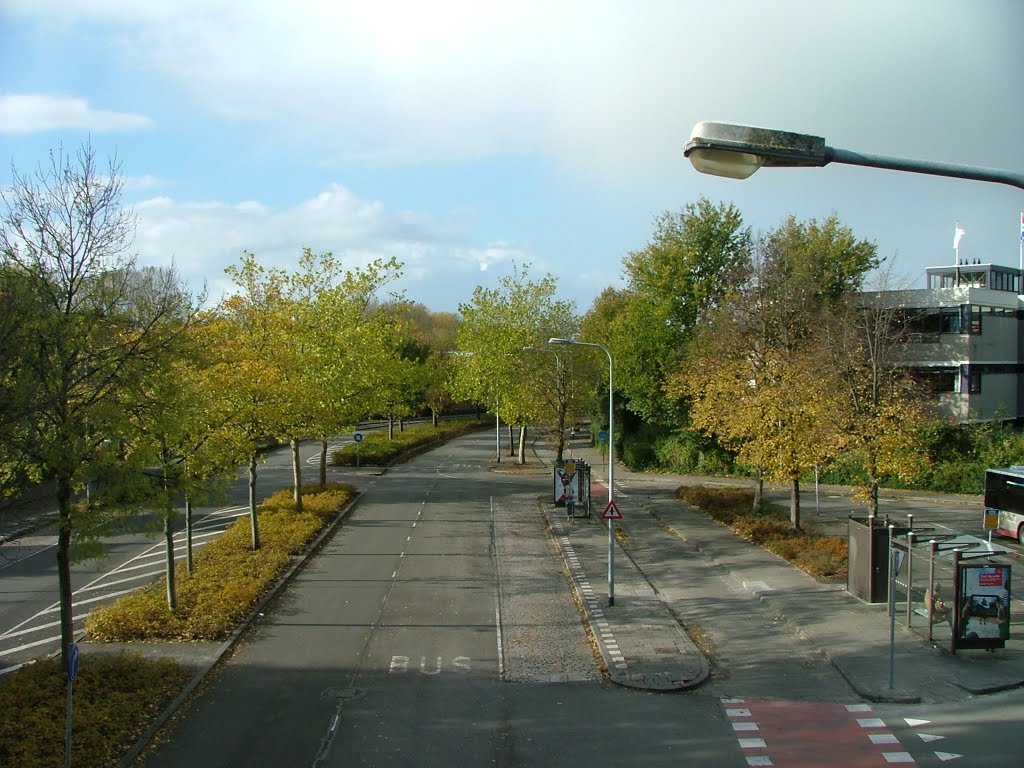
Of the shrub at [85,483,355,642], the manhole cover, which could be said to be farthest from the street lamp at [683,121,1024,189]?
the shrub at [85,483,355,642]

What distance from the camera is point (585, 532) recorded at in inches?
1145

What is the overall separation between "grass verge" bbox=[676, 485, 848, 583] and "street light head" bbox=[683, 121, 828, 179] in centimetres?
1839

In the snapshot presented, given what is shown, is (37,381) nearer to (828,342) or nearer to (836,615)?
(836,615)

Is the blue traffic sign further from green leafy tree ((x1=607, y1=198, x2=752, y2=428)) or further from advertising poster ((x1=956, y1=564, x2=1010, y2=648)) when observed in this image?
green leafy tree ((x1=607, y1=198, x2=752, y2=428))

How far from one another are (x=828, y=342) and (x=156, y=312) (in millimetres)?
18746

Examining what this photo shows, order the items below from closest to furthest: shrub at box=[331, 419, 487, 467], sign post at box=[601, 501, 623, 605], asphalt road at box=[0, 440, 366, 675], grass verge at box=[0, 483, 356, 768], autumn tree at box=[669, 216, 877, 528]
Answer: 1. grass verge at box=[0, 483, 356, 768]
2. asphalt road at box=[0, 440, 366, 675]
3. sign post at box=[601, 501, 623, 605]
4. autumn tree at box=[669, 216, 877, 528]
5. shrub at box=[331, 419, 487, 467]

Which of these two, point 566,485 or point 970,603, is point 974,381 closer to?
point 566,485

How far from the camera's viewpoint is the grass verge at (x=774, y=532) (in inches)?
883

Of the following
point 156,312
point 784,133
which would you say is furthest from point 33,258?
point 784,133

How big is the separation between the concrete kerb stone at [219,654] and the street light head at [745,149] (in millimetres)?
10902

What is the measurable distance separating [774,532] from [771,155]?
2317 centimetres

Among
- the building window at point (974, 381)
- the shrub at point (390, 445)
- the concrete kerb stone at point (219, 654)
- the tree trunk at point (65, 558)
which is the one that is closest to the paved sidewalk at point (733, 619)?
the concrete kerb stone at point (219, 654)

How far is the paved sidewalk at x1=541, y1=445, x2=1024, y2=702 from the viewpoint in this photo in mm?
14797

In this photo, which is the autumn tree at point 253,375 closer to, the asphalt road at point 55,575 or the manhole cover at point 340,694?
the asphalt road at point 55,575
